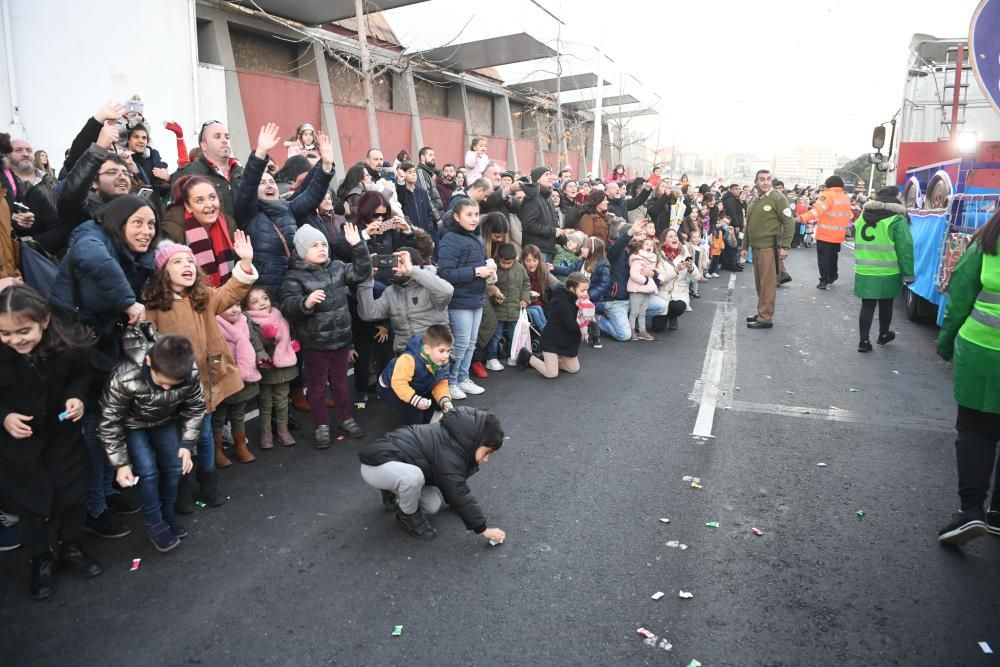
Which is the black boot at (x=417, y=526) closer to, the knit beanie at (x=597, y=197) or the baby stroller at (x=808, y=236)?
the knit beanie at (x=597, y=197)

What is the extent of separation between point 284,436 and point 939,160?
11.9 m

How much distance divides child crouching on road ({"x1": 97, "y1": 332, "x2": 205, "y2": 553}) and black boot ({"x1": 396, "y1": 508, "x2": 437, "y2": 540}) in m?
1.26

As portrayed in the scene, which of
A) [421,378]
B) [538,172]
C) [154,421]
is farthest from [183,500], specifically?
[538,172]

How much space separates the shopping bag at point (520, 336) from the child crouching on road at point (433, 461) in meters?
3.68

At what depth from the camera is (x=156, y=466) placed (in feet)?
12.5

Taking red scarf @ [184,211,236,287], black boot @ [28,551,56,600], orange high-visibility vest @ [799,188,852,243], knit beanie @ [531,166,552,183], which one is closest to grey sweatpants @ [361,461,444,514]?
black boot @ [28,551,56,600]

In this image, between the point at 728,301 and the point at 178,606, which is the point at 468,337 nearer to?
the point at 178,606

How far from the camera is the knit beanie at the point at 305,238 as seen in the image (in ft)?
17.0

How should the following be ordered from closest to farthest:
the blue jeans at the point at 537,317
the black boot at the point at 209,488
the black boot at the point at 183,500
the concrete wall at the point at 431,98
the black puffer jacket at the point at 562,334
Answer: the black boot at the point at 183,500
the black boot at the point at 209,488
the black puffer jacket at the point at 562,334
the blue jeans at the point at 537,317
the concrete wall at the point at 431,98

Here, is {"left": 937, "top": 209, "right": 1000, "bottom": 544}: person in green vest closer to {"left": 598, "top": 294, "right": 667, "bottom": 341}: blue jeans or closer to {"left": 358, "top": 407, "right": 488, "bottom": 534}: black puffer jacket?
{"left": 358, "top": 407, "right": 488, "bottom": 534}: black puffer jacket

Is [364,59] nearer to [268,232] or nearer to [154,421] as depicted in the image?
[268,232]

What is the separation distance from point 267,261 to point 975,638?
16.3 feet

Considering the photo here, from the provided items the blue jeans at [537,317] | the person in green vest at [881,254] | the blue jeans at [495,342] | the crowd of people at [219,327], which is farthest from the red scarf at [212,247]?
the person in green vest at [881,254]

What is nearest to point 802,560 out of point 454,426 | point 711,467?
point 711,467
